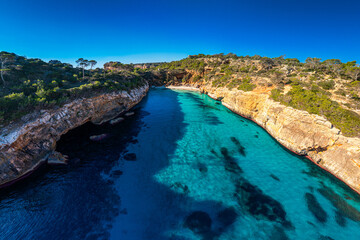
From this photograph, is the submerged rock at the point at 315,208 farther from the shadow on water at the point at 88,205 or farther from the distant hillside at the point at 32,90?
the distant hillside at the point at 32,90

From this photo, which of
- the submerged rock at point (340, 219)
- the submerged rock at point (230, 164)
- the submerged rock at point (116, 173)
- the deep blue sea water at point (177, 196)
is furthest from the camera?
the submerged rock at point (230, 164)

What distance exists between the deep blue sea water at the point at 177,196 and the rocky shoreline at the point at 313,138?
122cm

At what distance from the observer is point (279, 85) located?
25.1 meters

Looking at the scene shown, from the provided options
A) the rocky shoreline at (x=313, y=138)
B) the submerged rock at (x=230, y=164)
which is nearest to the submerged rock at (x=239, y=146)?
the submerged rock at (x=230, y=164)

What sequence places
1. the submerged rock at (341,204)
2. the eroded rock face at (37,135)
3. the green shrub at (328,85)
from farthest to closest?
the green shrub at (328,85), the eroded rock face at (37,135), the submerged rock at (341,204)

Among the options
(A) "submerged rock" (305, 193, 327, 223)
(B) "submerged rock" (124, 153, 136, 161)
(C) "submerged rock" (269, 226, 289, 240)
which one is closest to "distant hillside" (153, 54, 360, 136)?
(A) "submerged rock" (305, 193, 327, 223)

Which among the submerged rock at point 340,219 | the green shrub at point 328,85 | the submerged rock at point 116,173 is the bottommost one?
the submerged rock at point 116,173

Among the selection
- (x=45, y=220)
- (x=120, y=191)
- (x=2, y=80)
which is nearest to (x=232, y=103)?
(x=120, y=191)

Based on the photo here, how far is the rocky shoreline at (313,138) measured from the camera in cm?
1256

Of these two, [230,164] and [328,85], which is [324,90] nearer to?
[328,85]

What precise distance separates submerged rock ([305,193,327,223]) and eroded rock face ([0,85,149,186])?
25.3 m

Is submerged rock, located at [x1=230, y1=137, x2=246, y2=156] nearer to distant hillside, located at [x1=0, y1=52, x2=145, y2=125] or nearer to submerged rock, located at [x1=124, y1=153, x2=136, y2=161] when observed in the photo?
submerged rock, located at [x1=124, y1=153, x2=136, y2=161]

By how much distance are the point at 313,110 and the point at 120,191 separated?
Answer: 25578mm

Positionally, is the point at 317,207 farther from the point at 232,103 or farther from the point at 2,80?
the point at 2,80
